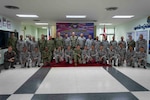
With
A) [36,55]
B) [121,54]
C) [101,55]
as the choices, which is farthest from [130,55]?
[36,55]

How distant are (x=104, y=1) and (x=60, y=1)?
1.50 m

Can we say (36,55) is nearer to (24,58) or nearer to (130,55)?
(24,58)

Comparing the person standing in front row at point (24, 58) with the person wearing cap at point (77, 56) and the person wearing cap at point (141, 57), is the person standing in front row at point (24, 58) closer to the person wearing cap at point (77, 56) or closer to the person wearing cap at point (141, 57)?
the person wearing cap at point (77, 56)

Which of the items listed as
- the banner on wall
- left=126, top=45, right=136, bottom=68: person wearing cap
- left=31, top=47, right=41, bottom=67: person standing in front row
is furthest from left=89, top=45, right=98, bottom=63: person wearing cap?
the banner on wall

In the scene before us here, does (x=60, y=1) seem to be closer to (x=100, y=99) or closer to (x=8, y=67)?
(x=100, y=99)

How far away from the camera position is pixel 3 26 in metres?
8.56

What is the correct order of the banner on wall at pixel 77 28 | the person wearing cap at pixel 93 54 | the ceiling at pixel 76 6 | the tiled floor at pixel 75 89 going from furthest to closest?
the banner on wall at pixel 77 28 < the person wearing cap at pixel 93 54 < the ceiling at pixel 76 6 < the tiled floor at pixel 75 89

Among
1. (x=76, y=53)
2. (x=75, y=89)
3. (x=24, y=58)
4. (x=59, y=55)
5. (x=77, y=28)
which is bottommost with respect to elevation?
(x=75, y=89)

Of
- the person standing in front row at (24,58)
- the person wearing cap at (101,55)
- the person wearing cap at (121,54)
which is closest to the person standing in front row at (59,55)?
the person standing in front row at (24,58)

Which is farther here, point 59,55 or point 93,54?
point 93,54

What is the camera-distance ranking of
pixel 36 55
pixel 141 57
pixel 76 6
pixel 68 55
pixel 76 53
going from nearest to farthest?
pixel 76 6
pixel 141 57
pixel 36 55
pixel 76 53
pixel 68 55

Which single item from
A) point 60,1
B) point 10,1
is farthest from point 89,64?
point 10,1

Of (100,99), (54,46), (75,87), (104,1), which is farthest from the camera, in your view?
(54,46)

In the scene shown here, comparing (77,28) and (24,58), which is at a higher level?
(77,28)
